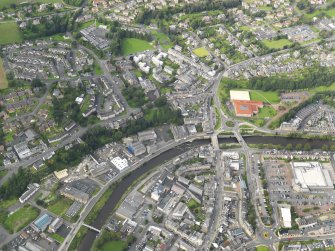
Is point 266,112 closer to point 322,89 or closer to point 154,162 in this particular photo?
point 322,89

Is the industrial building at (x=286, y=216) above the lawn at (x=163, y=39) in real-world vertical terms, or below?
below

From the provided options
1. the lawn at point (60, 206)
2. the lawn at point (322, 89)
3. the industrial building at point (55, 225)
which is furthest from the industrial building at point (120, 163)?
the lawn at point (322, 89)

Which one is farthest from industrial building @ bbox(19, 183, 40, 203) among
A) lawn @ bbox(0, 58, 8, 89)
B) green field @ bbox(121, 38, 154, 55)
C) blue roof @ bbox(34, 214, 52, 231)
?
green field @ bbox(121, 38, 154, 55)

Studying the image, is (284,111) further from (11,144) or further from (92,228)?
(11,144)

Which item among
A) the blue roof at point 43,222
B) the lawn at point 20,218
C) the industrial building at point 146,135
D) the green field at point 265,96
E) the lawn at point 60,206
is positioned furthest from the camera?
the green field at point 265,96

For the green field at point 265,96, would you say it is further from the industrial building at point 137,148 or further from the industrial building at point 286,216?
the industrial building at point 286,216

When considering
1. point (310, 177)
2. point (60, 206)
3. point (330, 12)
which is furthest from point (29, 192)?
point (330, 12)

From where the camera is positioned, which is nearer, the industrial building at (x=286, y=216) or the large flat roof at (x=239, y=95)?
the industrial building at (x=286, y=216)
